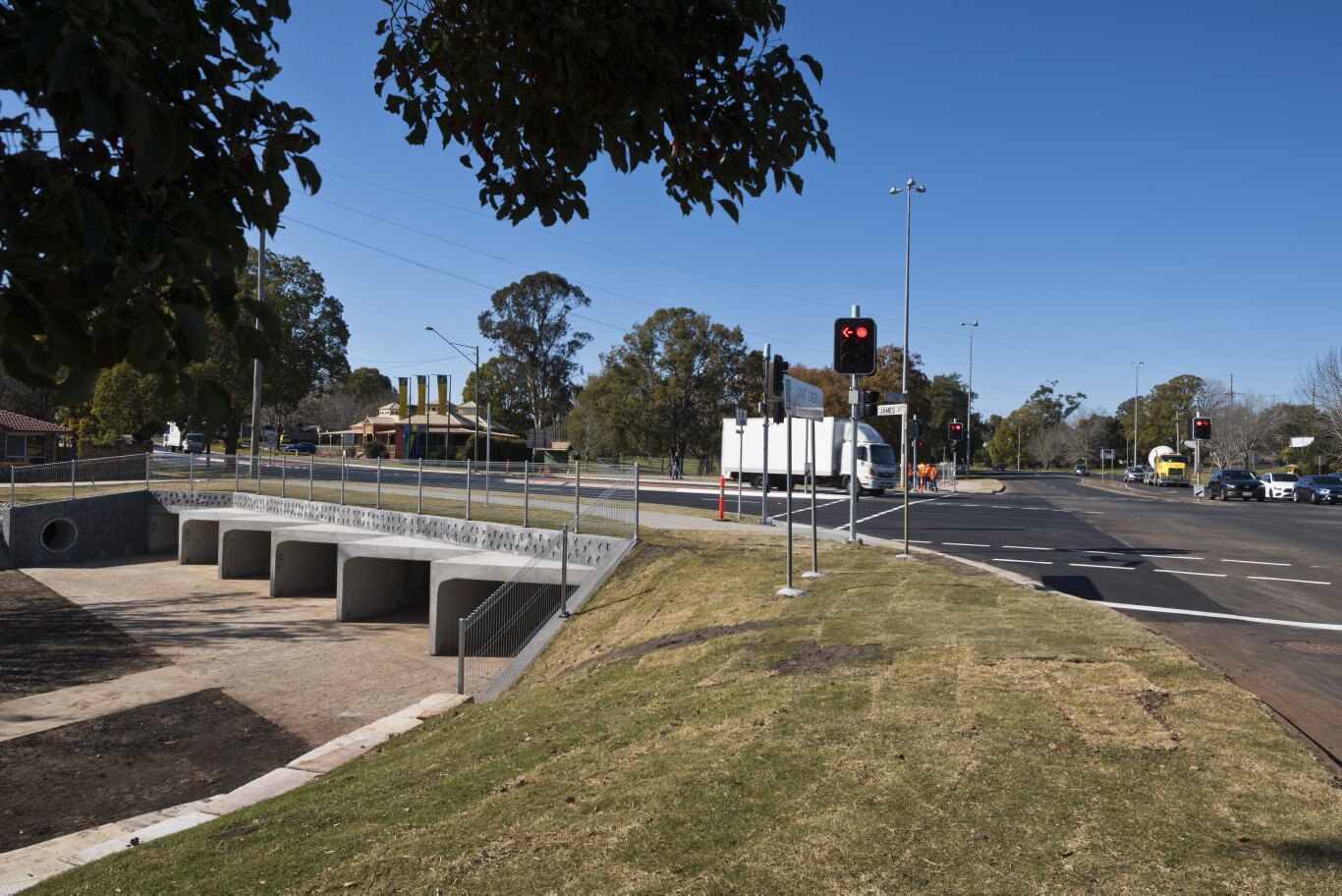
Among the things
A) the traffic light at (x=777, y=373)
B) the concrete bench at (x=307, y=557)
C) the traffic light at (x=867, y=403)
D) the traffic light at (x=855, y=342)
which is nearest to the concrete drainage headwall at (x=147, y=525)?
the concrete bench at (x=307, y=557)

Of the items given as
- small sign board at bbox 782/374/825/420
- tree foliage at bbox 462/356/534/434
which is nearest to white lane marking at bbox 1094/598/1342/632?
small sign board at bbox 782/374/825/420

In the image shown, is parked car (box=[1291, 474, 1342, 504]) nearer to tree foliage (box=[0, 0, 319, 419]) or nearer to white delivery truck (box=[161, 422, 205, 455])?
tree foliage (box=[0, 0, 319, 419])

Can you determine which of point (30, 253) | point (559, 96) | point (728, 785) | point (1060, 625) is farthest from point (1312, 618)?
point (30, 253)

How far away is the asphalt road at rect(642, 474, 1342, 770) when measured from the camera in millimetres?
7242

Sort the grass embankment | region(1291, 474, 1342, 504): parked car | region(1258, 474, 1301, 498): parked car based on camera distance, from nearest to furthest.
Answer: the grass embankment < region(1291, 474, 1342, 504): parked car < region(1258, 474, 1301, 498): parked car

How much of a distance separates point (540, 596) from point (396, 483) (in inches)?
385

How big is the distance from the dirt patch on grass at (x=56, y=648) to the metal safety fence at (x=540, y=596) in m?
6.65

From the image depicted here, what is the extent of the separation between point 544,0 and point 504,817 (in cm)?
435

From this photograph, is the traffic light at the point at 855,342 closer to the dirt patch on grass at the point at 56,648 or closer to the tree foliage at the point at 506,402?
the dirt patch on grass at the point at 56,648

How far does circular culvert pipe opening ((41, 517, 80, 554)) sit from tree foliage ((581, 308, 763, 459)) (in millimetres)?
37042

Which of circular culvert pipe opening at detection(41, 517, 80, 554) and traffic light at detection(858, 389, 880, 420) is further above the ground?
traffic light at detection(858, 389, 880, 420)

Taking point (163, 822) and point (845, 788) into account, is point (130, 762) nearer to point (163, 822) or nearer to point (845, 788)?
point (163, 822)

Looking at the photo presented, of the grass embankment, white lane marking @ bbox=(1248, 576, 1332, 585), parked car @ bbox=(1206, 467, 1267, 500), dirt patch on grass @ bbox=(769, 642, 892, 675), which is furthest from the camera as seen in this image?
parked car @ bbox=(1206, 467, 1267, 500)

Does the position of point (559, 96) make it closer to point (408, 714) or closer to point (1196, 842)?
point (1196, 842)
